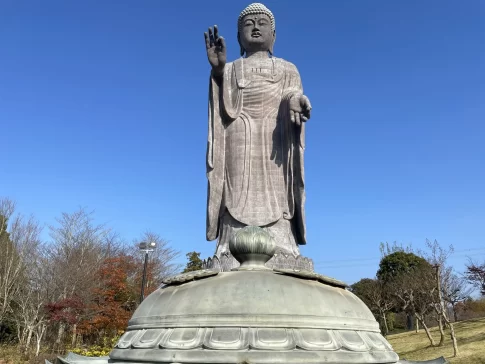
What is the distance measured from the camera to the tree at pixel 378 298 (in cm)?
3228

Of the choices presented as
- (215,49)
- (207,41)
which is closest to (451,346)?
(215,49)

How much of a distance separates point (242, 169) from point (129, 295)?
68.0ft

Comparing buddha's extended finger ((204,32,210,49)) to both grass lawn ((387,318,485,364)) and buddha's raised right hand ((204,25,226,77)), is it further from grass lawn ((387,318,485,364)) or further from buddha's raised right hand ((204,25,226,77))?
grass lawn ((387,318,485,364))

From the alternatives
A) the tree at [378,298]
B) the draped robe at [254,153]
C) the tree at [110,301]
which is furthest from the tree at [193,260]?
the draped robe at [254,153]

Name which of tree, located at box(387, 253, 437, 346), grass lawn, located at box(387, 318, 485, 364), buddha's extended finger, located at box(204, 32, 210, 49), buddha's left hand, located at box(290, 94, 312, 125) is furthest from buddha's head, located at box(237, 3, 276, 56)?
tree, located at box(387, 253, 437, 346)

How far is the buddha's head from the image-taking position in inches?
342

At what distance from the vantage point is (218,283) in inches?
101

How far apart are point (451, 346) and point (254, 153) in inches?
672

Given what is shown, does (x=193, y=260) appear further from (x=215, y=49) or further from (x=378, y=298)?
(x=215, y=49)

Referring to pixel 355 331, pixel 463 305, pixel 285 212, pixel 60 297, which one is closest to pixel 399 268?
pixel 463 305

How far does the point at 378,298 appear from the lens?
106ft

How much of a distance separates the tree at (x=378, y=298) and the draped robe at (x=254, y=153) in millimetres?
26408

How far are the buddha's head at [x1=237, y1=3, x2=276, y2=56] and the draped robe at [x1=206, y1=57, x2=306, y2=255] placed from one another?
21.2 inches

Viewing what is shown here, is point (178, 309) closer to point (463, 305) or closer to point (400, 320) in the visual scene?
point (463, 305)
